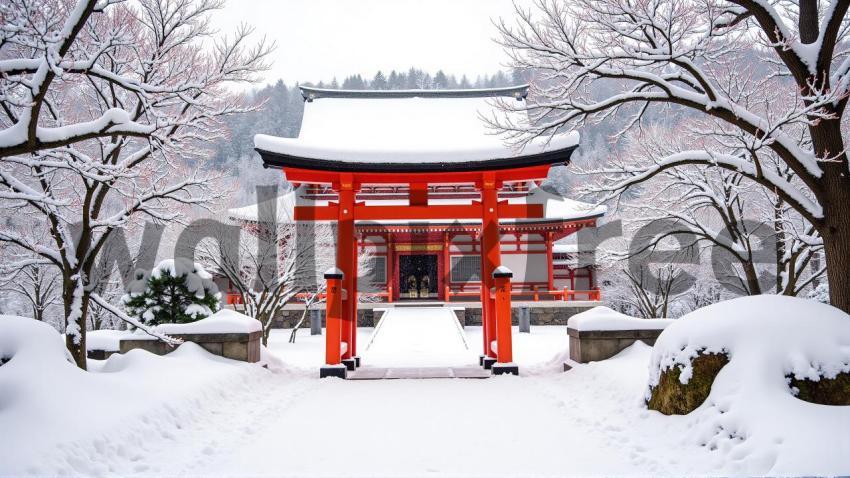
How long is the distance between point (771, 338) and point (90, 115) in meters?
11.3

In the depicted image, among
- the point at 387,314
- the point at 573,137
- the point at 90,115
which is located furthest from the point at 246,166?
the point at 573,137

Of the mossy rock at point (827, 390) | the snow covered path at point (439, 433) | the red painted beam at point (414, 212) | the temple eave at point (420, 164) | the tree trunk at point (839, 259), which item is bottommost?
the snow covered path at point (439, 433)

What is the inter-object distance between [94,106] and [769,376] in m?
11.2

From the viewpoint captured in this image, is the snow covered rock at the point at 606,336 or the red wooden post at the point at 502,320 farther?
the red wooden post at the point at 502,320

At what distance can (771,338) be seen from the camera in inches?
191

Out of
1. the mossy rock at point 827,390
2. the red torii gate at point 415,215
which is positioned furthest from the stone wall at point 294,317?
the mossy rock at point 827,390

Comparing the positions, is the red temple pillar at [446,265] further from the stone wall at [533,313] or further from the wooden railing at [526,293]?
the stone wall at [533,313]

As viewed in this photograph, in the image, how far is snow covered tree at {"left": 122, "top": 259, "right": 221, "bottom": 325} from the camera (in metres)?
10.9

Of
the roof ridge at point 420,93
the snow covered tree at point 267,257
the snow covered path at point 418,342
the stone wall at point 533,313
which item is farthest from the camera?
the roof ridge at point 420,93

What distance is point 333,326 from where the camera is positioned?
31.0 feet

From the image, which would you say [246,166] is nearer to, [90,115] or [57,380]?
[90,115]

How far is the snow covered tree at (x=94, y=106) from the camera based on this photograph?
4.69 meters

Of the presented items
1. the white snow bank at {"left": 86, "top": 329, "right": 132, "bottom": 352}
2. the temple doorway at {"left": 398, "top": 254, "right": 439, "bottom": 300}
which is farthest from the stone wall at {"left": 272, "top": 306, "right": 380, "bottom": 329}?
the white snow bank at {"left": 86, "top": 329, "right": 132, "bottom": 352}

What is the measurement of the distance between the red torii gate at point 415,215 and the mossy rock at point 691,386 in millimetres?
4058
